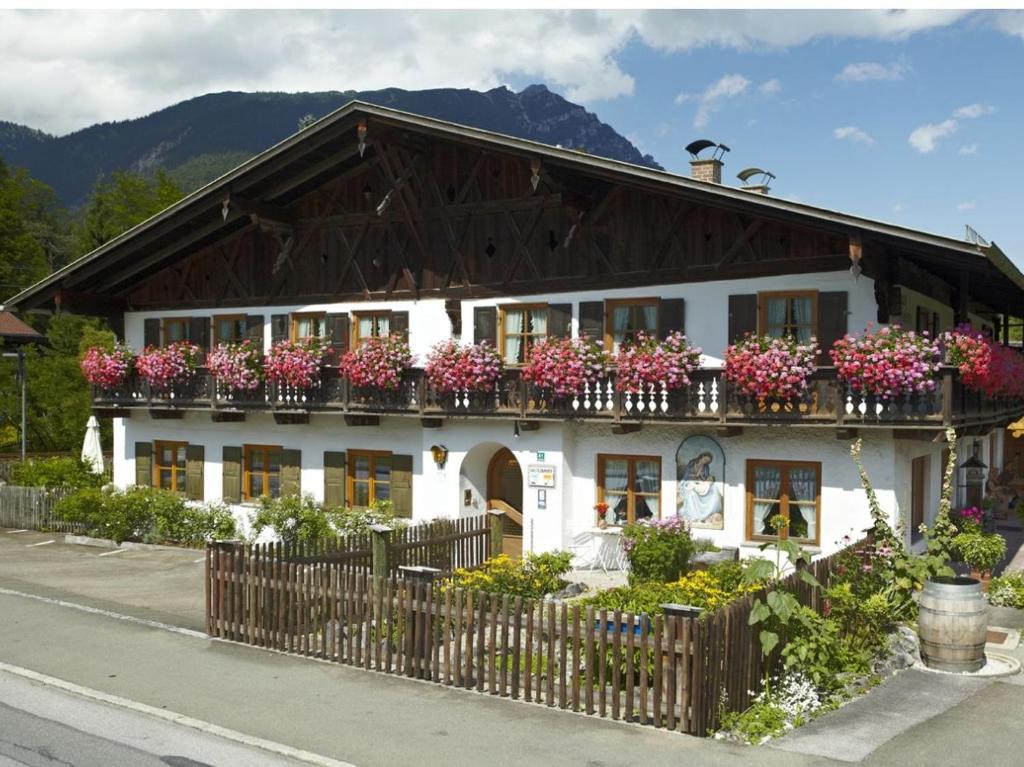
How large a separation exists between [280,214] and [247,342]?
121 inches

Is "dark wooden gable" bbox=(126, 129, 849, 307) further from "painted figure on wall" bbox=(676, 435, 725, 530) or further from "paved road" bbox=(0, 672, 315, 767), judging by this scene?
"paved road" bbox=(0, 672, 315, 767)

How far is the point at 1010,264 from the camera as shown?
16.2 meters

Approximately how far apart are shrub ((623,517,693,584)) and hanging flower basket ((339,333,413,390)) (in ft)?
20.4

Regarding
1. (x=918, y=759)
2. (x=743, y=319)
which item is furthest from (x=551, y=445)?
(x=918, y=759)

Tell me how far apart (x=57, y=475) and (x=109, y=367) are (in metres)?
4.37

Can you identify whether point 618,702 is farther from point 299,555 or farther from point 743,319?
point 743,319

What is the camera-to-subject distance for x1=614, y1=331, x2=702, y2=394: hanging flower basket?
1788cm

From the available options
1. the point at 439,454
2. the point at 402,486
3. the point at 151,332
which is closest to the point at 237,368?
the point at 402,486

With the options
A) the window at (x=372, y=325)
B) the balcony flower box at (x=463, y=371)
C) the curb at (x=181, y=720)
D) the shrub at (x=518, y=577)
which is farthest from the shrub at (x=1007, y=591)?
the window at (x=372, y=325)

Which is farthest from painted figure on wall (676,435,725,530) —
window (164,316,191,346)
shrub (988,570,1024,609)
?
window (164,316,191,346)

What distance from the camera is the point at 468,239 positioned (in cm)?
2177

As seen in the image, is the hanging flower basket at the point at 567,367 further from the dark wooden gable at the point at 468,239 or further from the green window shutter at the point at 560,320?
the dark wooden gable at the point at 468,239

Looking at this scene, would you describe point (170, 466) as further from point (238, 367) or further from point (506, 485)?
point (506, 485)

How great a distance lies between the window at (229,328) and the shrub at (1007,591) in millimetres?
17082
